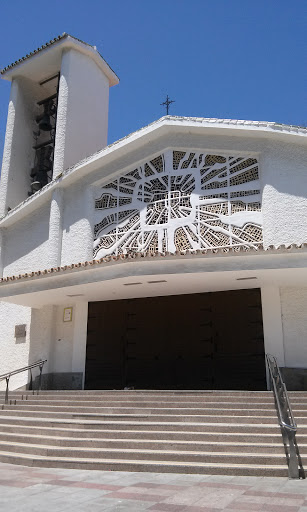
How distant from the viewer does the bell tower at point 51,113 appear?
14.2 metres

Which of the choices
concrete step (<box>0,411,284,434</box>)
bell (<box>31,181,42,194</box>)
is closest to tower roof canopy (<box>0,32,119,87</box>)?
bell (<box>31,181,42,194</box>)

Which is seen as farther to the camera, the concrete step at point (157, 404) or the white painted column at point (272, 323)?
the white painted column at point (272, 323)

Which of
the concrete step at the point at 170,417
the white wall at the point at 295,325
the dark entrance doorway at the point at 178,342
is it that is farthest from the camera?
the dark entrance doorway at the point at 178,342

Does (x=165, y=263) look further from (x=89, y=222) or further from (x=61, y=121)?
(x=61, y=121)

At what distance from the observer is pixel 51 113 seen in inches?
625

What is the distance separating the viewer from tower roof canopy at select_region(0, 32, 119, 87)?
14562 millimetres

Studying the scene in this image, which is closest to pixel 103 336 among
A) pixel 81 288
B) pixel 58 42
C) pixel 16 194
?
pixel 81 288

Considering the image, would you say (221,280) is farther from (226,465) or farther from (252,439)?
(226,465)

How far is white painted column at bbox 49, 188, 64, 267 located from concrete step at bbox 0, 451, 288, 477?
253 inches

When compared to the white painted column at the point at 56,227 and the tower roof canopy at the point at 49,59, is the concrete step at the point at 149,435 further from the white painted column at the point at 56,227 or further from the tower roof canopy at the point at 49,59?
the tower roof canopy at the point at 49,59

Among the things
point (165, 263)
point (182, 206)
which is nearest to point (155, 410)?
point (165, 263)

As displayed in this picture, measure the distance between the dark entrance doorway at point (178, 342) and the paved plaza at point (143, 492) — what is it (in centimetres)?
504

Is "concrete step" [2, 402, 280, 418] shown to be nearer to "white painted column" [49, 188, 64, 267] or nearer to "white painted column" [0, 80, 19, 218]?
"white painted column" [49, 188, 64, 267]

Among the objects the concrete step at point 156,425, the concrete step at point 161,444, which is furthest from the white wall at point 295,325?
the concrete step at point 161,444
